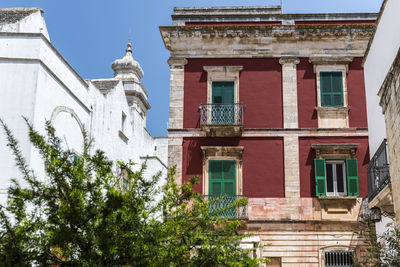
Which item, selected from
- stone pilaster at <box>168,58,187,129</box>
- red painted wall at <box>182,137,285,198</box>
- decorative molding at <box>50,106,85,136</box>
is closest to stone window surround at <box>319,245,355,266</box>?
red painted wall at <box>182,137,285,198</box>

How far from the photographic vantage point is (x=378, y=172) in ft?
42.9

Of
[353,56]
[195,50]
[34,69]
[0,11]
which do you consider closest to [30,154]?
[34,69]

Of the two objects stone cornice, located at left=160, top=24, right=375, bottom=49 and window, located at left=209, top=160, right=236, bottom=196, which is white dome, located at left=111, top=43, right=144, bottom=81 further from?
window, located at left=209, top=160, right=236, bottom=196

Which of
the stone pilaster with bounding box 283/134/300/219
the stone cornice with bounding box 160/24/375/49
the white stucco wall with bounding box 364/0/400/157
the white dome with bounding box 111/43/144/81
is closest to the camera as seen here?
the white stucco wall with bounding box 364/0/400/157

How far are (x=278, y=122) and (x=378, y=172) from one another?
654cm

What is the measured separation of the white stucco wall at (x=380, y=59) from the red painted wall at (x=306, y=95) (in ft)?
10.7

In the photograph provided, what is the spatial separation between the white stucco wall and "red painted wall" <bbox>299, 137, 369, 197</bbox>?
2964mm

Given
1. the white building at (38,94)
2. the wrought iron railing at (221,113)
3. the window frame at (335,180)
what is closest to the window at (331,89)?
the window frame at (335,180)

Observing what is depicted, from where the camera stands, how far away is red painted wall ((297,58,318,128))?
63.1ft

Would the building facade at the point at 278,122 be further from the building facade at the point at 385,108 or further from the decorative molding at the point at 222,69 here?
the building facade at the point at 385,108

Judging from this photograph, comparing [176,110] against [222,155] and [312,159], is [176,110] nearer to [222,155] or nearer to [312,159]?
[222,155]

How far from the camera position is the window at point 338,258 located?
1784 cm

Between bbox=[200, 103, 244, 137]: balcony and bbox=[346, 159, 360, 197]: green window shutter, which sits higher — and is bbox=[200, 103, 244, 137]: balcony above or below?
above

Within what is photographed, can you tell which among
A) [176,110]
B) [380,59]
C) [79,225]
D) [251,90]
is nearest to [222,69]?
[251,90]
